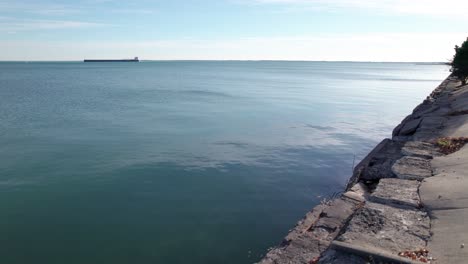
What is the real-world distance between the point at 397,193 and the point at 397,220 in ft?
5.03

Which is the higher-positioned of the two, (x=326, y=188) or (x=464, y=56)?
(x=464, y=56)

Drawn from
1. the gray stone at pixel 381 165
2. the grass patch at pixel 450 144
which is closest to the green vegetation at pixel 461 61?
the gray stone at pixel 381 165

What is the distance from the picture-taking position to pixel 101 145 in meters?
21.0

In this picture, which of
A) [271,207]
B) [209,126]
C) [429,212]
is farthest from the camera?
[209,126]

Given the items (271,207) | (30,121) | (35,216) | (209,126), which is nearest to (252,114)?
(209,126)

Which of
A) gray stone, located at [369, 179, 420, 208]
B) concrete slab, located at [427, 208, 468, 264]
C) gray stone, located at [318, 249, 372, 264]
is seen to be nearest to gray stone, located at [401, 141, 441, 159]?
gray stone, located at [369, 179, 420, 208]

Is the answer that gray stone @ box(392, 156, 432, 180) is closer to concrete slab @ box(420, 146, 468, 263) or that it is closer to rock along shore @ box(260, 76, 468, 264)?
rock along shore @ box(260, 76, 468, 264)

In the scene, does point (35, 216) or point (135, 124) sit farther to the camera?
point (135, 124)

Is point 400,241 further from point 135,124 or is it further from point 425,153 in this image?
point 135,124

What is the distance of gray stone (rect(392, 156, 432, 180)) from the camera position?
971 centimetres

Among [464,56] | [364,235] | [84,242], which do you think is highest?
[464,56]

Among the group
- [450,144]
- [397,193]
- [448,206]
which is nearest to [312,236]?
[397,193]

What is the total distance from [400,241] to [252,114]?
27.3m

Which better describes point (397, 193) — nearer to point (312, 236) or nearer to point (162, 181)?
point (312, 236)
